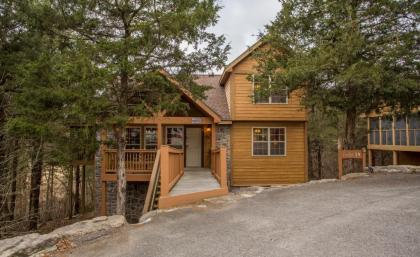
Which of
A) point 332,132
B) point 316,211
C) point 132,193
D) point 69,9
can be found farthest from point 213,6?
point 332,132

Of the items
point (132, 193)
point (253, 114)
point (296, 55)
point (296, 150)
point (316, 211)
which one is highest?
point (296, 55)

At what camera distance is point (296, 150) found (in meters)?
13.2

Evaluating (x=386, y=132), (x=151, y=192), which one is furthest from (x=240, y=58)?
(x=386, y=132)

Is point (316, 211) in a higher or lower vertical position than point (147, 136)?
lower

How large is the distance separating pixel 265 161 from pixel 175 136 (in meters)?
4.38

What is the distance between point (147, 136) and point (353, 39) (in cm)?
889

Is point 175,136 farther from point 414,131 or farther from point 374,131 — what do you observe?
point 374,131

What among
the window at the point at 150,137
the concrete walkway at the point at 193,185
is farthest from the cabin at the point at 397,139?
the window at the point at 150,137

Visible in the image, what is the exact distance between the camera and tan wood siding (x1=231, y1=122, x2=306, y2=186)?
12.9m

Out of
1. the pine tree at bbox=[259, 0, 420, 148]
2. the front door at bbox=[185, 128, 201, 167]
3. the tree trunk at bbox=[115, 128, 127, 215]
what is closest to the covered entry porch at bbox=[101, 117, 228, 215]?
the front door at bbox=[185, 128, 201, 167]

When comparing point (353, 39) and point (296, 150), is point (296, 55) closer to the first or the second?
point (353, 39)

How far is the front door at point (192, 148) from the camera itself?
563 inches

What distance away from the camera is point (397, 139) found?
18.1m

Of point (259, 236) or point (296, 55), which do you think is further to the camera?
point (296, 55)
